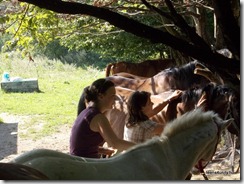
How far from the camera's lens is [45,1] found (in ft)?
3.98

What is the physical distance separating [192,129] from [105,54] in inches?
304

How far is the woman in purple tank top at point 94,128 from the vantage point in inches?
89.1

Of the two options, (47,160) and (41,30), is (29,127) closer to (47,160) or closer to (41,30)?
(41,30)

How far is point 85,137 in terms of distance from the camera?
232 centimetres

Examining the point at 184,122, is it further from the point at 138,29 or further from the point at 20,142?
the point at 20,142

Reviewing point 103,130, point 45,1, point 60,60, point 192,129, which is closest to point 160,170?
point 192,129

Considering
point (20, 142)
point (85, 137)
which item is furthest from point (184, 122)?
point (20, 142)

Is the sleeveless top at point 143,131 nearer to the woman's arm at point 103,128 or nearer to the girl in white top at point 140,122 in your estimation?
the girl in white top at point 140,122

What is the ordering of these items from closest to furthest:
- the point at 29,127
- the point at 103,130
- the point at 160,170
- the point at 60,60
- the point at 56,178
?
the point at 56,178 → the point at 160,170 → the point at 103,130 → the point at 29,127 → the point at 60,60

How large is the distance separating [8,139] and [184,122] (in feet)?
19.1

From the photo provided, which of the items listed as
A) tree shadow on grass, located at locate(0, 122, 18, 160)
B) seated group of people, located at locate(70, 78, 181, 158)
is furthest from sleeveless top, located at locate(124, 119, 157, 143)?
tree shadow on grass, located at locate(0, 122, 18, 160)

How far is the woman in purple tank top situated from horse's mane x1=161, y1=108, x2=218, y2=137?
0.48 metres

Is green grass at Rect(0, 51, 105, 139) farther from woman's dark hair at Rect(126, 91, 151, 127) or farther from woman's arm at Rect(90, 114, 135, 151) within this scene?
woman's arm at Rect(90, 114, 135, 151)

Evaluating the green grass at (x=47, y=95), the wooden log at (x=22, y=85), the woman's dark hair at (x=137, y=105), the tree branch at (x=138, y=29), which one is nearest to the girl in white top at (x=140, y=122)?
the woman's dark hair at (x=137, y=105)
